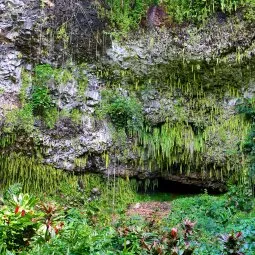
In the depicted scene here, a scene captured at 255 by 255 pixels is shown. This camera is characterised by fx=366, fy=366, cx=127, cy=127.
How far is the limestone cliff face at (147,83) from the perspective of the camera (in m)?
7.87

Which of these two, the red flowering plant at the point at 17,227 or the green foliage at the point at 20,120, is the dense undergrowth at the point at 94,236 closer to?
the red flowering plant at the point at 17,227

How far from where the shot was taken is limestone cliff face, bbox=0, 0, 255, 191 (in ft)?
25.8

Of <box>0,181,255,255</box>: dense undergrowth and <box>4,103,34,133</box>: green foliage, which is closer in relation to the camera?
<box>0,181,255,255</box>: dense undergrowth

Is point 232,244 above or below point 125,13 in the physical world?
below

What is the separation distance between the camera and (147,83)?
8609 mm

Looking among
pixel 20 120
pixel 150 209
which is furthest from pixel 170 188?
pixel 20 120

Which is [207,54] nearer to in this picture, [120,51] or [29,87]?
[120,51]

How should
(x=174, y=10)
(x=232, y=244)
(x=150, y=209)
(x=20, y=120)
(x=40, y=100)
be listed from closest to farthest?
(x=232, y=244) → (x=20, y=120) → (x=40, y=100) → (x=150, y=209) → (x=174, y=10)

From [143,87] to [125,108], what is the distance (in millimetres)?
867

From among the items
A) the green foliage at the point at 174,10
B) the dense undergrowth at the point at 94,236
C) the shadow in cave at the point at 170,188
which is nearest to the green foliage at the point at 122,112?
the shadow in cave at the point at 170,188

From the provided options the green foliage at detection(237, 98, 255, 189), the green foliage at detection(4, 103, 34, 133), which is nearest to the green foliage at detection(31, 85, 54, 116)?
the green foliage at detection(4, 103, 34, 133)

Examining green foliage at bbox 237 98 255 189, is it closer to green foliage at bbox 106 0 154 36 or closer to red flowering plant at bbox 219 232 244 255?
green foliage at bbox 106 0 154 36

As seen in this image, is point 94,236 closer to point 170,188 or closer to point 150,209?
point 150,209

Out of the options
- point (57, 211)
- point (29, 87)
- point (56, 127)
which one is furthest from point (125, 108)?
point (57, 211)
